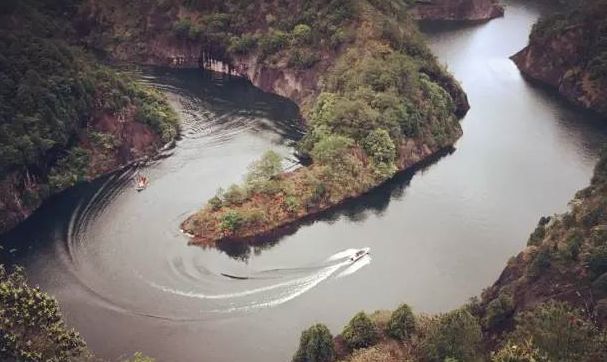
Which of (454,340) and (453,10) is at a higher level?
(453,10)

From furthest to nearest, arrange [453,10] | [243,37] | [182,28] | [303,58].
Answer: [453,10]
[182,28]
[243,37]
[303,58]

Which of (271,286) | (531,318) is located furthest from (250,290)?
(531,318)

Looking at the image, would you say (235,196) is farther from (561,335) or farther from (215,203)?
(561,335)

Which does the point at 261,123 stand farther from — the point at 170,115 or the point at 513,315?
the point at 513,315

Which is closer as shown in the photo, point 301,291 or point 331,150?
point 301,291

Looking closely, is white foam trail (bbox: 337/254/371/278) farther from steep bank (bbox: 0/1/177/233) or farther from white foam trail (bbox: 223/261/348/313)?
steep bank (bbox: 0/1/177/233)

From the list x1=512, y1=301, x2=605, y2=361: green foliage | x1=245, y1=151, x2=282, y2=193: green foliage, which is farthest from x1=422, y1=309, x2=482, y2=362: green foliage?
x1=245, y1=151, x2=282, y2=193: green foliage
